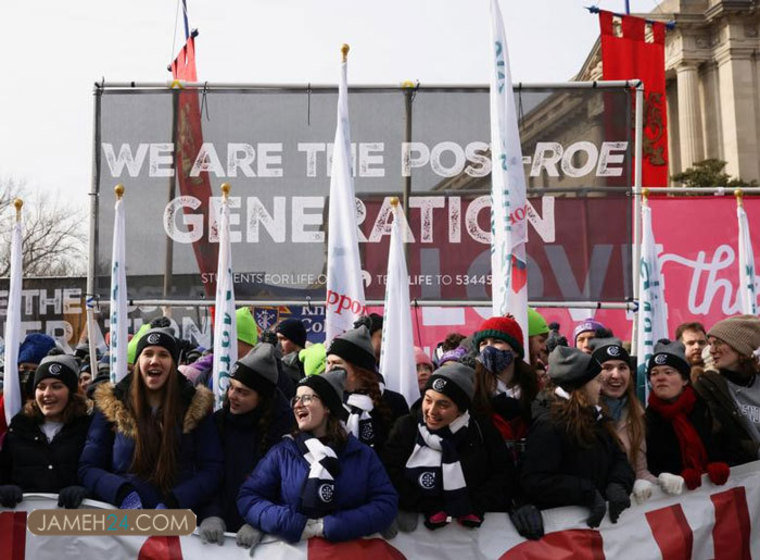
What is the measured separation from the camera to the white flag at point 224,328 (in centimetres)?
615

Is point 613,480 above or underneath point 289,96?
underneath

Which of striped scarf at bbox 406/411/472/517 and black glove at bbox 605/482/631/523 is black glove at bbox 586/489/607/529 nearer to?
black glove at bbox 605/482/631/523

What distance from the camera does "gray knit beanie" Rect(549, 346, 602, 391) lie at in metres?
4.91

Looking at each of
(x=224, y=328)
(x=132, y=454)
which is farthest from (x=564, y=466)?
(x=224, y=328)

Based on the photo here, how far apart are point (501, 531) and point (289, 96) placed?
5.21m

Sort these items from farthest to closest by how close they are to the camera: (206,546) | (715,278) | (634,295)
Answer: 1. (715,278)
2. (634,295)
3. (206,546)

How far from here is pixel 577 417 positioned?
4.83 metres

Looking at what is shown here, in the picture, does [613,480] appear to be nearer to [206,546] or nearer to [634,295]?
[206,546]

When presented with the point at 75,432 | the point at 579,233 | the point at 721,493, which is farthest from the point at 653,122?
the point at 75,432

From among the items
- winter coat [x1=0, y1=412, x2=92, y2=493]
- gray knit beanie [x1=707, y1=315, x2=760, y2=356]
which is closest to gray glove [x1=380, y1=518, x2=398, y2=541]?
winter coat [x1=0, y1=412, x2=92, y2=493]

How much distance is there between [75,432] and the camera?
5004 millimetres

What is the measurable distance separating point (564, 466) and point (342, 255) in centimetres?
260

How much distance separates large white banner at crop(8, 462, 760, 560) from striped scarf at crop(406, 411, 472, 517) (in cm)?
20

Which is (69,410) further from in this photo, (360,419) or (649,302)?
(649,302)
